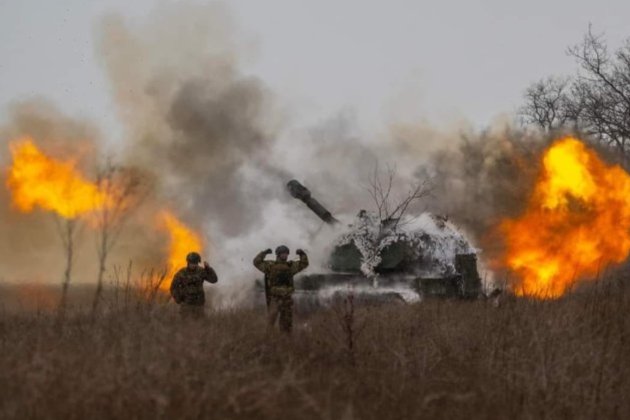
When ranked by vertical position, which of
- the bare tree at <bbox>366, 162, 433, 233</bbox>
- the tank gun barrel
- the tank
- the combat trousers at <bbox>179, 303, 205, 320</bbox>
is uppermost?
the bare tree at <bbox>366, 162, 433, 233</bbox>

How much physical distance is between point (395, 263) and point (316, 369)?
29.4ft

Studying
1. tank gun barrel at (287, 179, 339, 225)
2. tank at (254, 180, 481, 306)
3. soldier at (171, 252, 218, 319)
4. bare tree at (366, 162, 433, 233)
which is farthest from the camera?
bare tree at (366, 162, 433, 233)

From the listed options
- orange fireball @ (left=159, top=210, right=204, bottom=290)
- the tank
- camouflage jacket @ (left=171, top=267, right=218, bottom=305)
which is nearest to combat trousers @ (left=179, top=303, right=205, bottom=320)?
camouflage jacket @ (left=171, top=267, right=218, bottom=305)

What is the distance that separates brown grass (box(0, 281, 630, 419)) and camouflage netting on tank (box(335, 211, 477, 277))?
6843 millimetres

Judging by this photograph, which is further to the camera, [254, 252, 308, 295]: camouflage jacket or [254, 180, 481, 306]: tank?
[254, 180, 481, 306]: tank

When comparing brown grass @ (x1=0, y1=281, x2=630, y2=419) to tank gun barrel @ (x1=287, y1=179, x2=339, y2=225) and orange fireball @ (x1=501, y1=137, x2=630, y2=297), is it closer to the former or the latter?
tank gun barrel @ (x1=287, y1=179, x2=339, y2=225)

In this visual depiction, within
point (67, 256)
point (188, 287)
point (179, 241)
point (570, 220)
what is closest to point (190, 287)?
point (188, 287)

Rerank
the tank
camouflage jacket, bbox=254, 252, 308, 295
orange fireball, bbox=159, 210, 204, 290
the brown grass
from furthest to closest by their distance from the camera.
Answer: orange fireball, bbox=159, 210, 204, 290
the tank
camouflage jacket, bbox=254, 252, 308, 295
the brown grass

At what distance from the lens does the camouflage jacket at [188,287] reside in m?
10.3

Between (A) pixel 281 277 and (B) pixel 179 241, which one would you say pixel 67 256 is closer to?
(A) pixel 281 277

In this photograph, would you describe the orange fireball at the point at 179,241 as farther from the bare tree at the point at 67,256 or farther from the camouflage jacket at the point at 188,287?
the bare tree at the point at 67,256

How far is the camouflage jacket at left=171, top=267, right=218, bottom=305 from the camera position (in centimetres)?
1029

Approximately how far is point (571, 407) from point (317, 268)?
10936mm

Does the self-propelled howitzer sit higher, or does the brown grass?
the self-propelled howitzer
